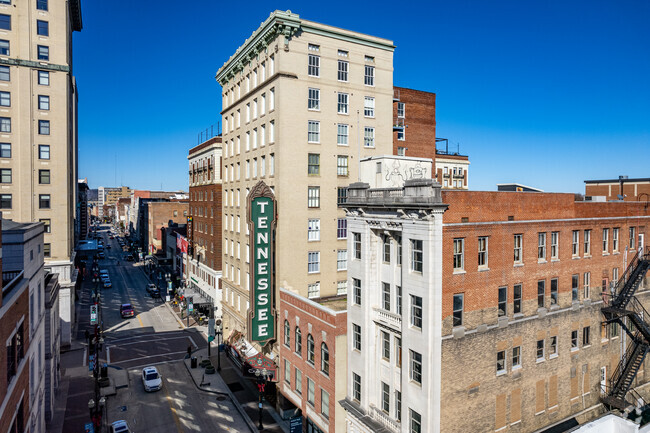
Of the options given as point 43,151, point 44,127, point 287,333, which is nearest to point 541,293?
point 287,333

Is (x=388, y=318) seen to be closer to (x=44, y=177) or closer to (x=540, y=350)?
(x=540, y=350)

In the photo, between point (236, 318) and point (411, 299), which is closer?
point (411, 299)

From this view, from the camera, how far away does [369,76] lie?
1647 inches

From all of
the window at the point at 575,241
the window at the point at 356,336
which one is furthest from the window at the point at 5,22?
the window at the point at 575,241

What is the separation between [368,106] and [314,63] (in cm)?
695

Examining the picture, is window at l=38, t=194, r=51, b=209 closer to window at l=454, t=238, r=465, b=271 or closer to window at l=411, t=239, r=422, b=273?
window at l=411, t=239, r=422, b=273

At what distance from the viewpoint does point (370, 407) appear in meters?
27.1

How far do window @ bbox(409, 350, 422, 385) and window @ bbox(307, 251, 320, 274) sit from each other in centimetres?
1661

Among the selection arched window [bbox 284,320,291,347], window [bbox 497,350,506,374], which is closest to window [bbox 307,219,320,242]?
arched window [bbox 284,320,291,347]

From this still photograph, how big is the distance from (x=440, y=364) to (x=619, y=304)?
19679 millimetres

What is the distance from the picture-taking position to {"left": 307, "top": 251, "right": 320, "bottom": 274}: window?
39188 mm

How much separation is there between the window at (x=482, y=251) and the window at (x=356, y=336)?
369 inches

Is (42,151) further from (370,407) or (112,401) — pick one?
(370,407)

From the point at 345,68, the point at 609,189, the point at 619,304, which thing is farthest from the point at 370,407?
the point at 609,189
